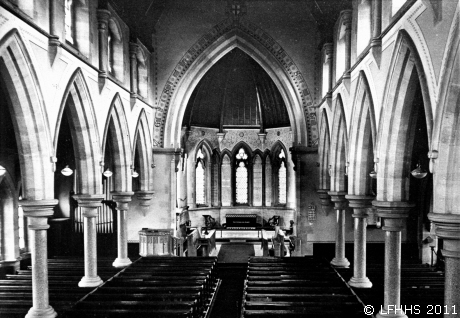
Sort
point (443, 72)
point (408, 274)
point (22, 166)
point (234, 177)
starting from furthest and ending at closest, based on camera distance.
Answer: point (234, 177) < point (408, 274) < point (22, 166) < point (443, 72)

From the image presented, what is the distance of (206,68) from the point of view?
66.9 ft

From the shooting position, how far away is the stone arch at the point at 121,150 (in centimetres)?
1611

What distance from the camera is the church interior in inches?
352

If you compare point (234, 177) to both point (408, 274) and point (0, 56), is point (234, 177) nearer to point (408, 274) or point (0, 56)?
point (408, 274)

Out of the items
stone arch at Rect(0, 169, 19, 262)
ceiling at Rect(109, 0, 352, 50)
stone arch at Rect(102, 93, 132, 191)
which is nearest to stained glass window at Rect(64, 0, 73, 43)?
ceiling at Rect(109, 0, 352, 50)

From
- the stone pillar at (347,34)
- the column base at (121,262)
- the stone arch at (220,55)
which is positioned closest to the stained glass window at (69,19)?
the stone arch at (220,55)

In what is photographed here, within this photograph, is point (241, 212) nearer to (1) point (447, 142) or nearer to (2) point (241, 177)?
(2) point (241, 177)

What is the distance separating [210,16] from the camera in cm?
2014

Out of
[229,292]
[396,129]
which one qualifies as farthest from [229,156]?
[396,129]

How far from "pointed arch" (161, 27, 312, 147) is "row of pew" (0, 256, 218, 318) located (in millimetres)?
7475

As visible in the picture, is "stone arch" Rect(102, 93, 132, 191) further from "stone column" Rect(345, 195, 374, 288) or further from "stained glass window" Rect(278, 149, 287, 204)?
"stained glass window" Rect(278, 149, 287, 204)

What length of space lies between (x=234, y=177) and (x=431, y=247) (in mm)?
13442

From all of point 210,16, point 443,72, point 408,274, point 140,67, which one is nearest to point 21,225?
point 140,67

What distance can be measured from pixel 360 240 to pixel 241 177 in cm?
1572
